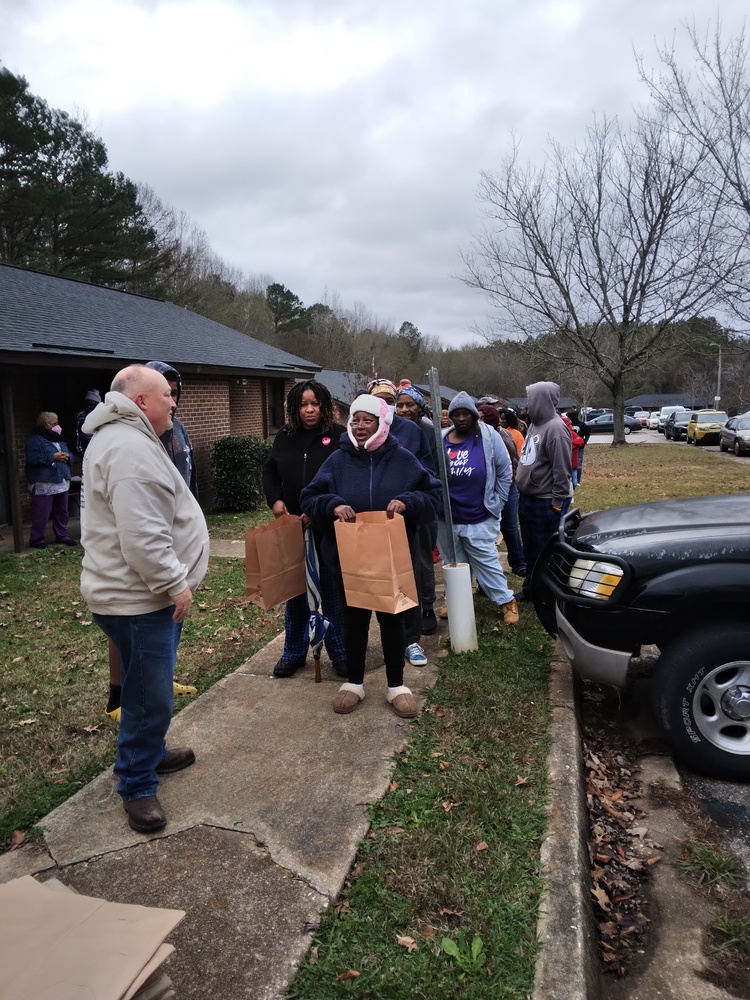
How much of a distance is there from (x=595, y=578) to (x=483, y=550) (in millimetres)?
1644

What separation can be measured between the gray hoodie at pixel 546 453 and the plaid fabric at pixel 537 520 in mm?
72

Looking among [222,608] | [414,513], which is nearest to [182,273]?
[222,608]

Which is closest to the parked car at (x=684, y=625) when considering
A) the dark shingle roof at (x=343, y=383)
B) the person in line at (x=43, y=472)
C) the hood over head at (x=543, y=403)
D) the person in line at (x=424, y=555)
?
the person in line at (x=424, y=555)

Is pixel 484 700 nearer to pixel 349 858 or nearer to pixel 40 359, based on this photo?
pixel 349 858

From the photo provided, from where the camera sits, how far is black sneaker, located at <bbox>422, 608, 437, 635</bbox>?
5.36 metres

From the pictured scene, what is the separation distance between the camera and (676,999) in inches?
88.7

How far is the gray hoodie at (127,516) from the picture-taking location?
259 cm

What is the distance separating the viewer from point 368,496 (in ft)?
12.5

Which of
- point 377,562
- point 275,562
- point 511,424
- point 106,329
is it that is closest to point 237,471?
point 106,329

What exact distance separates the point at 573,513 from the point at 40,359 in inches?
291

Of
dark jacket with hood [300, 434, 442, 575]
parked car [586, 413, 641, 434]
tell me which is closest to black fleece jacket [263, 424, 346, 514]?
dark jacket with hood [300, 434, 442, 575]

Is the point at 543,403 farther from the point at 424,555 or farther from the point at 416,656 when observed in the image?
the point at 416,656

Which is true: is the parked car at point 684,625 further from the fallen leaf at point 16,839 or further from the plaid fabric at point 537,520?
the fallen leaf at point 16,839

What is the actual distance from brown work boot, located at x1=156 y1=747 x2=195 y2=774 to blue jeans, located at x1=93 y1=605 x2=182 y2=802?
1.34 feet
